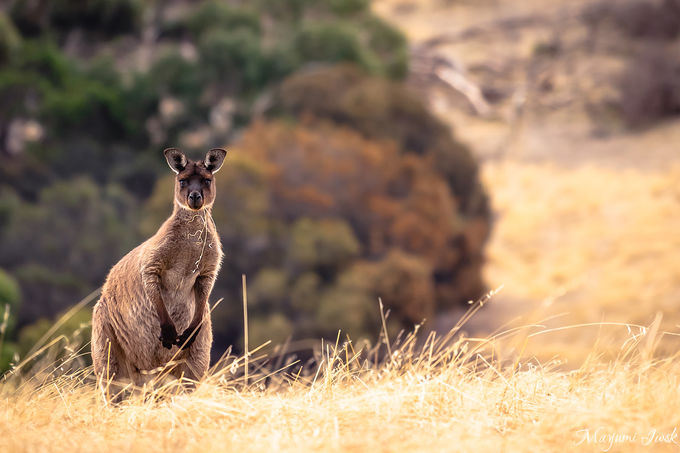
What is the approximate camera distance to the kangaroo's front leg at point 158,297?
4.26 meters

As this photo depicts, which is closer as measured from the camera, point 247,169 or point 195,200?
point 195,200

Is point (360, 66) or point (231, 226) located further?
point (360, 66)

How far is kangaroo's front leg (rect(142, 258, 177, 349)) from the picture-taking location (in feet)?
14.0

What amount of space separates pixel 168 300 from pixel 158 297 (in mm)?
180

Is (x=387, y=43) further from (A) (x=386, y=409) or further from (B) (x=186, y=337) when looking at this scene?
(A) (x=386, y=409)

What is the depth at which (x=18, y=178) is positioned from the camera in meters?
22.8

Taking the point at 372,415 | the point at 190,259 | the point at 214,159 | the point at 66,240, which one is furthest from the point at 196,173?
the point at 66,240

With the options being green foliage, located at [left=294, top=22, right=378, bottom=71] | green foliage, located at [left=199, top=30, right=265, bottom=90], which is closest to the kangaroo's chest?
green foliage, located at [left=199, top=30, right=265, bottom=90]

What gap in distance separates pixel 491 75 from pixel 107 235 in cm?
1603

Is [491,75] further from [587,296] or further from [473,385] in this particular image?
[473,385]

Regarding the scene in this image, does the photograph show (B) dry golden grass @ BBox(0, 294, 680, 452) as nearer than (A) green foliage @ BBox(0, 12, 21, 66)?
Yes

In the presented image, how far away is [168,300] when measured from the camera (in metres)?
4.50

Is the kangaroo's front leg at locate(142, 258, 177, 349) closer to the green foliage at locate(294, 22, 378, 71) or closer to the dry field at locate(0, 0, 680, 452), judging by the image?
the dry field at locate(0, 0, 680, 452)

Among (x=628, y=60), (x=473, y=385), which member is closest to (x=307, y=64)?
(x=628, y=60)
